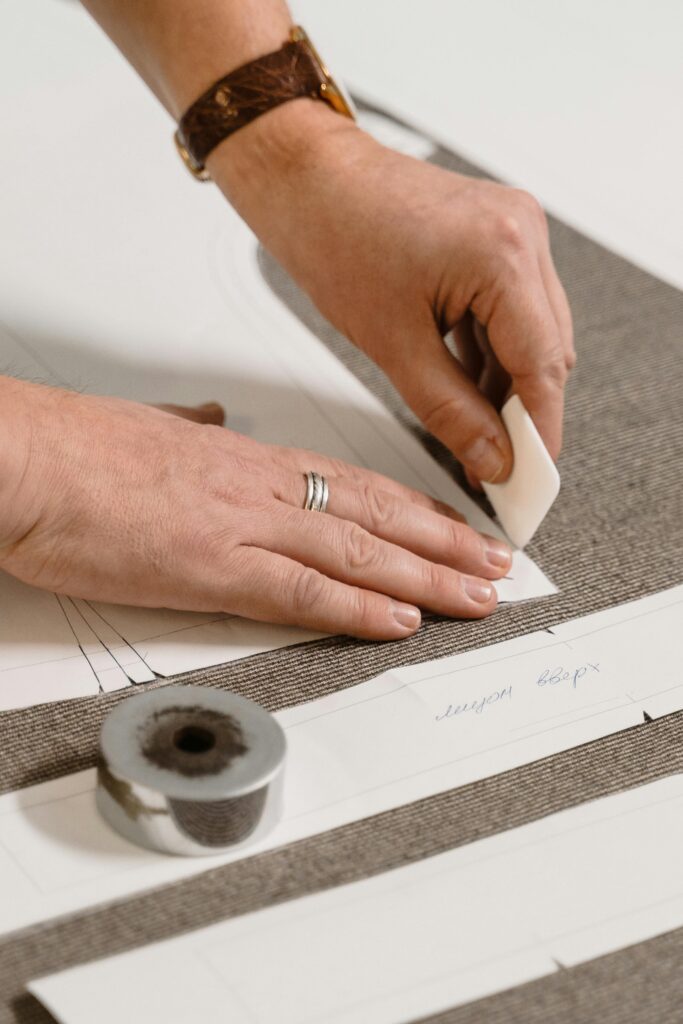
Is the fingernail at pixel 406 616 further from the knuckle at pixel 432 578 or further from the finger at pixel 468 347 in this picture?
the finger at pixel 468 347

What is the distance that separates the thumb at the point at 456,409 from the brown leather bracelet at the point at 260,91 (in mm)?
264

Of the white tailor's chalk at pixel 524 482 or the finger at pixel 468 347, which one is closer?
the white tailor's chalk at pixel 524 482

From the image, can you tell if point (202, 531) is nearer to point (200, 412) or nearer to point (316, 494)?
point (316, 494)

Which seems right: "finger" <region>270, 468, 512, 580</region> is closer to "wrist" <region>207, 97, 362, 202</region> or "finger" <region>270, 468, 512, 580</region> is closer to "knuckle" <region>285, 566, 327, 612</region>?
"knuckle" <region>285, 566, 327, 612</region>

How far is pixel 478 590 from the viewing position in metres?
0.95

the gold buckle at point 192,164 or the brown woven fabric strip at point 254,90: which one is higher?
the brown woven fabric strip at point 254,90

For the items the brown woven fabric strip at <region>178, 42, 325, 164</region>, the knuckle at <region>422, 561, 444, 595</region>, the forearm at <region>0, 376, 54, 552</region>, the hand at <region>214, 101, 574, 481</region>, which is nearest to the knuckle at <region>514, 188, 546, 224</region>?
the hand at <region>214, 101, 574, 481</region>

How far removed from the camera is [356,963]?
2.22 feet

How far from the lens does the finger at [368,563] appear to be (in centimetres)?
93

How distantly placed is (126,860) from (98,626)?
22 centimetres

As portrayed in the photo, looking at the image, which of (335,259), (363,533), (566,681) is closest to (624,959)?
(566,681)

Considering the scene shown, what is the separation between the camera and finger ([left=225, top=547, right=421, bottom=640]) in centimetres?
90

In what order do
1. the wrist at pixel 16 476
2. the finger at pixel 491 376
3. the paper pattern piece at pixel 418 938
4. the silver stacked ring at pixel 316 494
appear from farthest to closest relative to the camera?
1. the finger at pixel 491 376
2. the silver stacked ring at pixel 316 494
3. the wrist at pixel 16 476
4. the paper pattern piece at pixel 418 938

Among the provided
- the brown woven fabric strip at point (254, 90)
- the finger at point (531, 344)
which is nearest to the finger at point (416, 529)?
the finger at point (531, 344)
